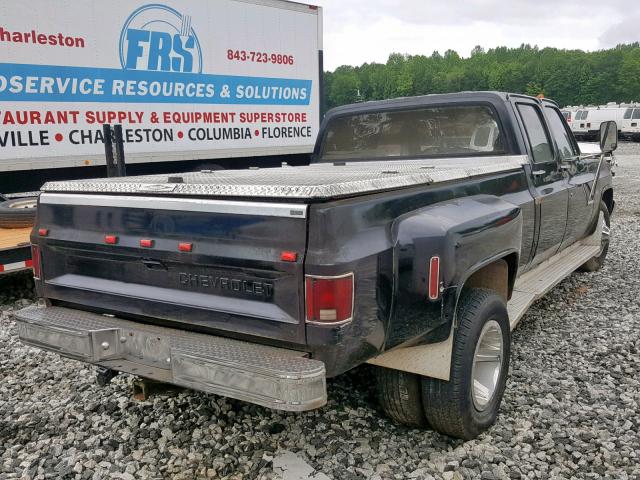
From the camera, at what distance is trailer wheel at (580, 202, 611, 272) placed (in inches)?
240

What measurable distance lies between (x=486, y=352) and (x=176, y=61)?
7561mm

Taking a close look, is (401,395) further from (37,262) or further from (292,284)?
(37,262)

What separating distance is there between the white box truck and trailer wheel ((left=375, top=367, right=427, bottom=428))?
12.8ft

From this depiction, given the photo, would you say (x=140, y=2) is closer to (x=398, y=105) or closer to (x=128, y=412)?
(x=398, y=105)

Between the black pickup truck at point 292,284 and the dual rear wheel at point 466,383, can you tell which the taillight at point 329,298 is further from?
the dual rear wheel at point 466,383

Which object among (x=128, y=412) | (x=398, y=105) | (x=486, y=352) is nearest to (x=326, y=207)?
(x=486, y=352)

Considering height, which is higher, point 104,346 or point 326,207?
point 326,207

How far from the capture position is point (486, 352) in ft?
10.5

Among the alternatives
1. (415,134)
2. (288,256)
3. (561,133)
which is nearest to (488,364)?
(288,256)

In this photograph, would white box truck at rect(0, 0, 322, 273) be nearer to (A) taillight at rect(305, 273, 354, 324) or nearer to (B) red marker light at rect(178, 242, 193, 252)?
(B) red marker light at rect(178, 242, 193, 252)

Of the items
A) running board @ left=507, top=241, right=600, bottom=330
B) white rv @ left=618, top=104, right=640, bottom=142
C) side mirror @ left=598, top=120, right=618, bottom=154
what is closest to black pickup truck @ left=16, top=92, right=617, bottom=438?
running board @ left=507, top=241, right=600, bottom=330

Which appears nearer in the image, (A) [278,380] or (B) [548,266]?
(A) [278,380]

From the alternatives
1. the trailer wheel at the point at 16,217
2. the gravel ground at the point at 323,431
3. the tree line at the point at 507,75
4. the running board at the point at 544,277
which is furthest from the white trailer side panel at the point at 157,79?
the tree line at the point at 507,75

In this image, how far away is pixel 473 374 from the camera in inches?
118
